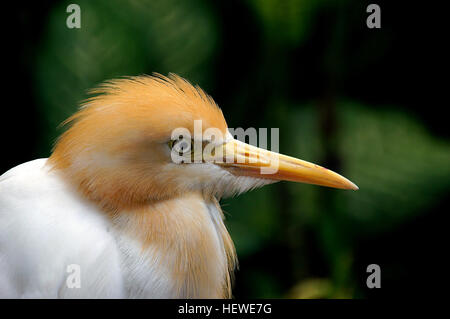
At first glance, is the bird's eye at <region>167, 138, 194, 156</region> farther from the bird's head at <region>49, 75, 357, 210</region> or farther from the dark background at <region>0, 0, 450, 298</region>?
the dark background at <region>0, 0, 450, 298</region>

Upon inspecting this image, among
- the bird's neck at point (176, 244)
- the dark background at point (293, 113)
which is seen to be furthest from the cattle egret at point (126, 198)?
the dark background at point (293, 113)

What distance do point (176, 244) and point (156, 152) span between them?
0.55ft

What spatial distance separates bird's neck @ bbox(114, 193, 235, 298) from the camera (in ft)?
2.48

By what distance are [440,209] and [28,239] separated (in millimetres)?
1266

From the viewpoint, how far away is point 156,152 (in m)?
0.73

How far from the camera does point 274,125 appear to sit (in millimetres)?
1425

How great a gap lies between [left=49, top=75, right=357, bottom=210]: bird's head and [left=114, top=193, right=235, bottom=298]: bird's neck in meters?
0.03

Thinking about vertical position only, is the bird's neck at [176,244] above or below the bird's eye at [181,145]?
below

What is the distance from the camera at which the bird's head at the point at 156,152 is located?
0.71m

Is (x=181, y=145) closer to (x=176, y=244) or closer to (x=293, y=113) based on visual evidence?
(x=176, y=244)

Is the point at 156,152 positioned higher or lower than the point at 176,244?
higher

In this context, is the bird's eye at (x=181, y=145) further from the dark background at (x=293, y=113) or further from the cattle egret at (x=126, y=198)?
the dark background at (x=293, y=113)

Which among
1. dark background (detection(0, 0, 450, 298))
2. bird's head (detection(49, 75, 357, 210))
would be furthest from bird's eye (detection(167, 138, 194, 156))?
dark background (detection(0, 0, 450, 298))

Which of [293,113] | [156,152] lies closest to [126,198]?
[156,152]
